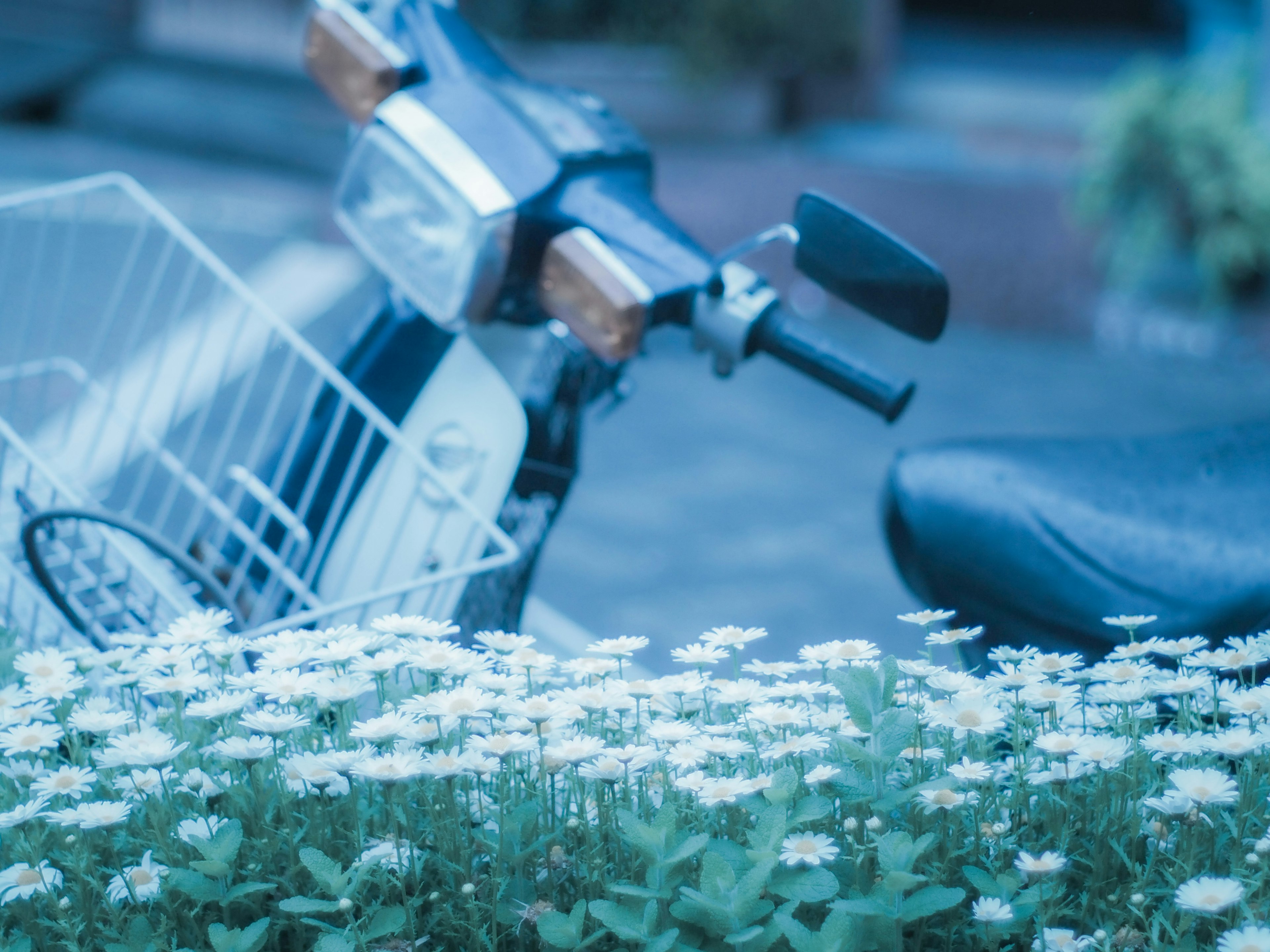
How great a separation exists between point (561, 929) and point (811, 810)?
173mm

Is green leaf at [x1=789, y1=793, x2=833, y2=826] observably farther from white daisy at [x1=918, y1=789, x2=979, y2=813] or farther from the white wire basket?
the white wire basket

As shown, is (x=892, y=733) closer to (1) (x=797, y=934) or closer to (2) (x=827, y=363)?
(1) (x=797, y=934)

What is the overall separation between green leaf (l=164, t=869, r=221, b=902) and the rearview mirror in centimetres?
72

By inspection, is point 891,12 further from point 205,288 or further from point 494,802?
point 494,802

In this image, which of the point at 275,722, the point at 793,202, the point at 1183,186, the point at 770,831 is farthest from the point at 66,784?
the point at 793,202

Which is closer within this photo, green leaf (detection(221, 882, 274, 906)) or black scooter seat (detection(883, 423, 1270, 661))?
green leaf (detection(221, 882, 274, 906))

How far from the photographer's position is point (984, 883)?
2.50 feet

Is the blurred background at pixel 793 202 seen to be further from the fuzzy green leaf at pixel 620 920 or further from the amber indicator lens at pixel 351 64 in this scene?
the fuzzy green leaf at pixel 620 920

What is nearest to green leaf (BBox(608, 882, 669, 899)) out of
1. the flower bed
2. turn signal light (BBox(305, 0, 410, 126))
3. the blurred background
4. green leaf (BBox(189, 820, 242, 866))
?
the flower bed

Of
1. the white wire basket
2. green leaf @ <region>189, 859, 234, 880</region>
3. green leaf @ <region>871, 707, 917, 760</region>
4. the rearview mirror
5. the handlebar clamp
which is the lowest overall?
the white wire basket

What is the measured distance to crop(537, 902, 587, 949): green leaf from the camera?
2.40 ft

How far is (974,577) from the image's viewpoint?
123 centimetres

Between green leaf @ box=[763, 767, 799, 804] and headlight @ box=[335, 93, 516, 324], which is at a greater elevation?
headlight @ box=[335, 93, 516, 324]

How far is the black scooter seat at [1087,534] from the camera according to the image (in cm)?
111
